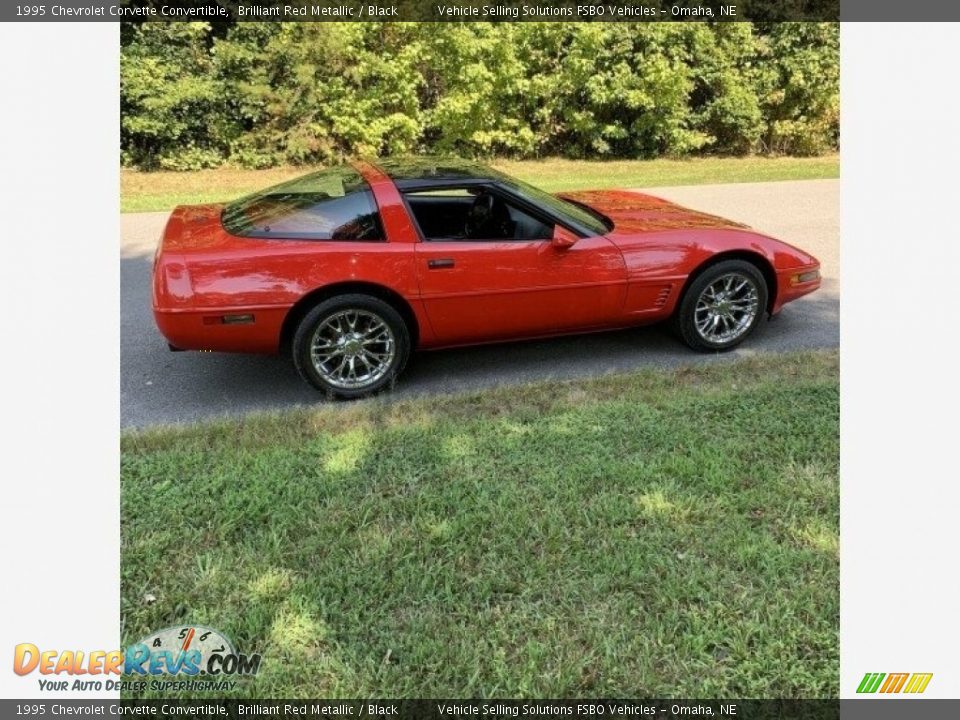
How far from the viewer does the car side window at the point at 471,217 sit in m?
4.57

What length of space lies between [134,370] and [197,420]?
3.26 ft

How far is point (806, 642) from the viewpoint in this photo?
2.47m

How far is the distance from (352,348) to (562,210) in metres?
1.61

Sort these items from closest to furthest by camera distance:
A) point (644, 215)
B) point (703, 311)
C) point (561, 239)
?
point (561, 239) < point (703, 311) < point (644, 215)

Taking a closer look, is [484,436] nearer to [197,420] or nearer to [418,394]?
[418,394]

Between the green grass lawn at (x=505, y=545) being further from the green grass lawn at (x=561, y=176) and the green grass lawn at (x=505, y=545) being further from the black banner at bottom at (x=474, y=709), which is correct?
the green grass lawn at (x=561, y=176)

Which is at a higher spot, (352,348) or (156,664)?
(352,348)

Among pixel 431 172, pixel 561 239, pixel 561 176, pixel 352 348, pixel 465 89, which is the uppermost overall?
pixel 465 89

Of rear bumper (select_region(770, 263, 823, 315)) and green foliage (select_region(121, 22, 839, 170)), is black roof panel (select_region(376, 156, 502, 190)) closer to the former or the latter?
rear bumper (select_region(770, 263, 823, 315))

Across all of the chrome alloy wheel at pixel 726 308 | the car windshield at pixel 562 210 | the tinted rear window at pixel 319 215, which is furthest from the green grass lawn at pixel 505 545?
the car windshield at pixel 562 210

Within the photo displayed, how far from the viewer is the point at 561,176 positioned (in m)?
14.3

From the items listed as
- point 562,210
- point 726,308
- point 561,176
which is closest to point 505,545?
point 562,210

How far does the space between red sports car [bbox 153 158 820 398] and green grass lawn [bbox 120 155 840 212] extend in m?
7.17
